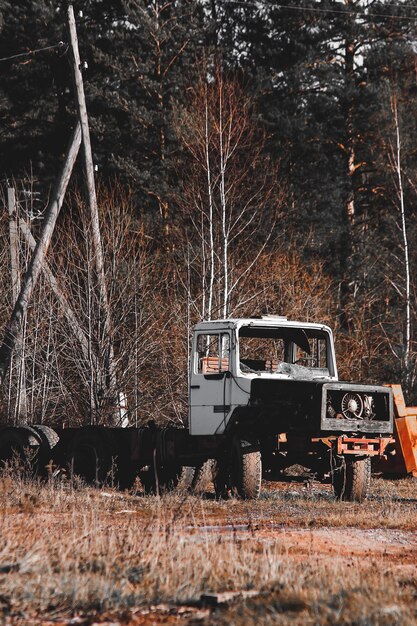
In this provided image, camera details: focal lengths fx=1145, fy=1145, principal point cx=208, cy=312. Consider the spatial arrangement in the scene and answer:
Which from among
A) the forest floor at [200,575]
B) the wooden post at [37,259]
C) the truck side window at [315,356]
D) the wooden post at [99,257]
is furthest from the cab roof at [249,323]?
the wooden post at [37,259]

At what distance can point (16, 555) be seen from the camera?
888 cm

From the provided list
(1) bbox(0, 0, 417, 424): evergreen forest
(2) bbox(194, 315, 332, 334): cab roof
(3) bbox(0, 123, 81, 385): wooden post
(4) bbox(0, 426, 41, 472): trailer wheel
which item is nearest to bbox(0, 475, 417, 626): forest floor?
(2) bbox(194, 315, 332, 334): cab roof

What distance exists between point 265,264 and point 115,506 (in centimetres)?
1512

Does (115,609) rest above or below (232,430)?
below

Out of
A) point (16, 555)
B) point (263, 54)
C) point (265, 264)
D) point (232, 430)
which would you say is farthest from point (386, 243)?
point (16, 555)

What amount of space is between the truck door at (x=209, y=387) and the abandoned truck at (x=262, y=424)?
0.01 m

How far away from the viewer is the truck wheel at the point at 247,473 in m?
15.3

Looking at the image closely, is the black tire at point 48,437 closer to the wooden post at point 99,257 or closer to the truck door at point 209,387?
the truck door at point 209,387

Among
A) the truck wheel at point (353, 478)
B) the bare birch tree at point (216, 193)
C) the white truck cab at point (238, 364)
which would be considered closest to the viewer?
the truck wheel at point (353, 478)

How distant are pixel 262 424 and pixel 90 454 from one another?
3257 mm

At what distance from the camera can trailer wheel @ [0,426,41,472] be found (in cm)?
1819

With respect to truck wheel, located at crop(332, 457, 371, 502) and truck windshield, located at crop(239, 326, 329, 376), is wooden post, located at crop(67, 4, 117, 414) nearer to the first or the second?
truck windshield, located at crop(239, 326, 329, 376)

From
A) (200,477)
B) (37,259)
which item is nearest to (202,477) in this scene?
(200,477)

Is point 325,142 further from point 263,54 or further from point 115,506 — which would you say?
point 115,506
